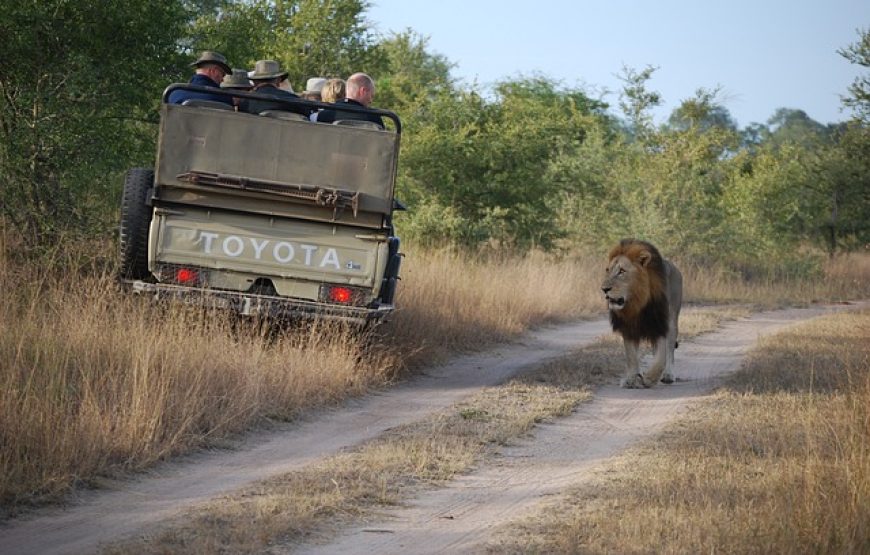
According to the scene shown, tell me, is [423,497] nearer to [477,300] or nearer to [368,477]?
[368,477]

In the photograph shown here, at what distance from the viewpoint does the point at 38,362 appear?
8.16 metres

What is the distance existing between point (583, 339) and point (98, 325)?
340 inches

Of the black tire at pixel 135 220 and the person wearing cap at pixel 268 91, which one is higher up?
the person wearing cap at pixel 268 91

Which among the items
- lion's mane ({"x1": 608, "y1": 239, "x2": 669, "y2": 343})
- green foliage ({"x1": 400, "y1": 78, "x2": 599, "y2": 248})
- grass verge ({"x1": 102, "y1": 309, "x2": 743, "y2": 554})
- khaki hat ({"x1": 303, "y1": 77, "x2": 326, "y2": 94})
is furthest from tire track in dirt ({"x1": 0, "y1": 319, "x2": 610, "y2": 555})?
green foliage ({"x1": 400, "y1": 78, "x2": 599, "y2": 248})

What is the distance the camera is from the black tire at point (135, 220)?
1030 cm

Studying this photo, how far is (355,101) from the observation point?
11258 mm

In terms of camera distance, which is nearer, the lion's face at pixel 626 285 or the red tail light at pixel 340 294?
the red tail light at pixel 340 294

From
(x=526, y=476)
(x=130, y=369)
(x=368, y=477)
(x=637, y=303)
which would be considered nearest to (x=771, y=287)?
(x=637, y=303)

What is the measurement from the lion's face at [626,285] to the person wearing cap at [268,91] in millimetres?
3306

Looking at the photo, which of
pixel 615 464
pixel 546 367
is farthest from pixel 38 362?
pixel 546 367

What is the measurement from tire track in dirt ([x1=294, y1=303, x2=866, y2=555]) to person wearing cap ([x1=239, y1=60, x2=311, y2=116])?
12.3 ft

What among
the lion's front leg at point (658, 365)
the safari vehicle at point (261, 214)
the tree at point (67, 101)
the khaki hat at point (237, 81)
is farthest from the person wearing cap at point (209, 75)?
the lion's front leg at point (658, 365)

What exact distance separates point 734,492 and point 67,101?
338 inches

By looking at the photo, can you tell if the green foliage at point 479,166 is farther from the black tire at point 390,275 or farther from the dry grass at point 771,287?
the black tire at point 390,275
